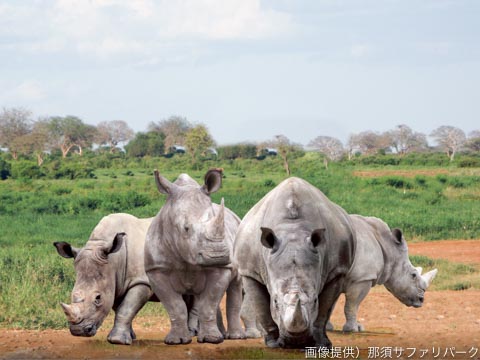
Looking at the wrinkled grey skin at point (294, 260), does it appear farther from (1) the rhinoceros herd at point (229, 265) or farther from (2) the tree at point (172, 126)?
(2) the tree at point (172, 126)

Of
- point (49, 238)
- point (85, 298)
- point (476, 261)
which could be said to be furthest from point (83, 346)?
point (49, 238)

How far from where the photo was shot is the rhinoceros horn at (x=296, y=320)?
6.71 m

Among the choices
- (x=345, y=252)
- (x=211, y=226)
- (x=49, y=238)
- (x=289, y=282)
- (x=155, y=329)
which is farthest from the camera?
(x=49, y=238)

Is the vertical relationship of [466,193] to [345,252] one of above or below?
below

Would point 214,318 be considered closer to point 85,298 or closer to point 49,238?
point 85,298

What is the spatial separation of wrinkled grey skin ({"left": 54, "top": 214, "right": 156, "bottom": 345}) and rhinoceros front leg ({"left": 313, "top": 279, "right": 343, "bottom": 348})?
2085mm

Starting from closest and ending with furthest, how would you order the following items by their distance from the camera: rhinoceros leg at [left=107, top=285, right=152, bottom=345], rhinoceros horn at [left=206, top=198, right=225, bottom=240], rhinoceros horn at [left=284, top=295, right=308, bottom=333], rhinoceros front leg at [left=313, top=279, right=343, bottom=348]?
rhinoceros horn at [left=284, top=295, right=308, bottom=333] → rhinoceros front leg at [left=313, top=279, right=343, bottom=348] → rhinoceros horn at [left=206, top=198, right=225, bottom=240] → rhinoceros leg at [left=107, top=285, right=152, bottom=345]

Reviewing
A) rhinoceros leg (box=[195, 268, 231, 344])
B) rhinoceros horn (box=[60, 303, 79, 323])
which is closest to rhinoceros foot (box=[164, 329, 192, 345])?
rhinoceros leg (box=[195, 268, 231, 344])

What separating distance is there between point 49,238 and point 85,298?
47.2 ft

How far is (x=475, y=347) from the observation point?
345 inches

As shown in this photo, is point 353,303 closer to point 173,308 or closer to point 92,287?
point 173,308

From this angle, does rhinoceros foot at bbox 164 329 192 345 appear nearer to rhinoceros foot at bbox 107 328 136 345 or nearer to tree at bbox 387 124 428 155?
rhinoceros foot at bbox 107 328 136 345

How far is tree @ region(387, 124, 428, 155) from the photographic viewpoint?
7500cm

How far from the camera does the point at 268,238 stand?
23.0 feet
